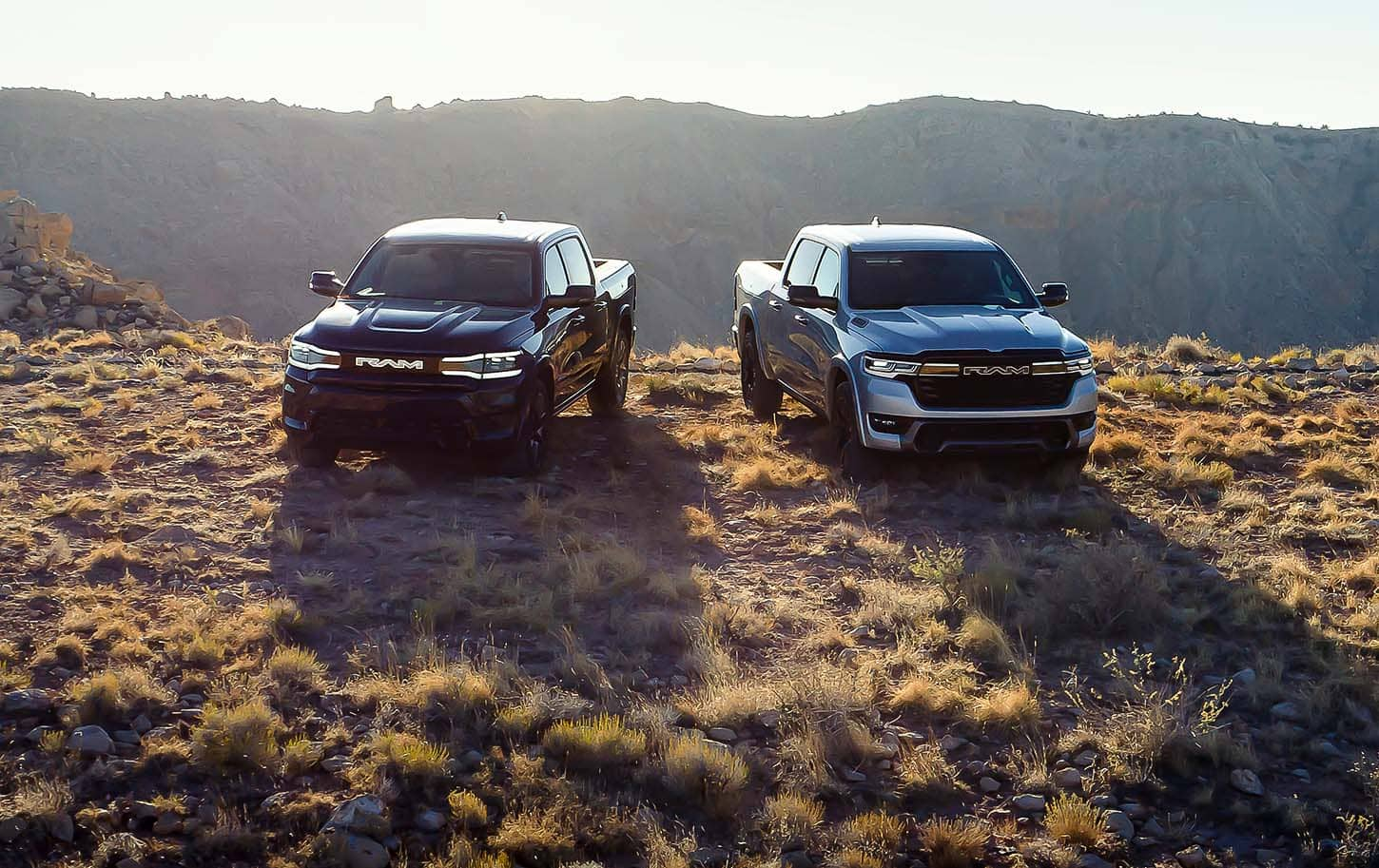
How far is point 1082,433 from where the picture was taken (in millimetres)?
9203

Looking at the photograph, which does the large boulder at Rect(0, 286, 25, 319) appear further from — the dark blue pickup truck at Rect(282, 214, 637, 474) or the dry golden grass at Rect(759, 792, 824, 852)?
the dry golden grass at Rect(759, 792, 824, 852)

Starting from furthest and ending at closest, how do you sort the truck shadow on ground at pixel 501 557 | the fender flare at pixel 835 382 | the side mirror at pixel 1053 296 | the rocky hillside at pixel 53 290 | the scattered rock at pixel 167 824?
the rocky hillside at pixel 53 290, the side mirror at pixel 1053 296, the fender flare at pixel 835 382, the truck shadow on ground at pixel 501 557, the scattered rock at pixel 167 824

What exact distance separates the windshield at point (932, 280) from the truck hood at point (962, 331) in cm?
25

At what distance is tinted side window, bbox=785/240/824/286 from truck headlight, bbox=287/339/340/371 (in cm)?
444

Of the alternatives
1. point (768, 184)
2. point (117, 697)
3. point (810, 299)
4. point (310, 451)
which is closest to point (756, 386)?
point (810, 299)

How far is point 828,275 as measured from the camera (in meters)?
10.6

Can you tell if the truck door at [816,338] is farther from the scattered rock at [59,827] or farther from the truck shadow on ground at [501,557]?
the scattered rock at [59,827]

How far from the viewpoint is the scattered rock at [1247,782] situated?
4688 mm

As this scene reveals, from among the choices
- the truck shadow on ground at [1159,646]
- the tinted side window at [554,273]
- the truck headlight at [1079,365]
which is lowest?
the truck shadow on ground at [1159,646]

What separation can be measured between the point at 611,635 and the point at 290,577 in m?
2.06

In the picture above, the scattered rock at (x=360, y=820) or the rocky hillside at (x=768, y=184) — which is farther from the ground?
the rocky hillside at (x=768, y=184)

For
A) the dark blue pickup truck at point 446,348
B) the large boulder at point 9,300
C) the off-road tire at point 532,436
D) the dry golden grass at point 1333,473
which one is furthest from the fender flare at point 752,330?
the large boulder at point 9,300

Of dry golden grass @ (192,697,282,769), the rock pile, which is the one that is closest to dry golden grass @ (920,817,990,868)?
dry golden grass @ (192,697,282,769)

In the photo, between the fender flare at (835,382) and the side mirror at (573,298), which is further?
the side mirror at (573,298)
